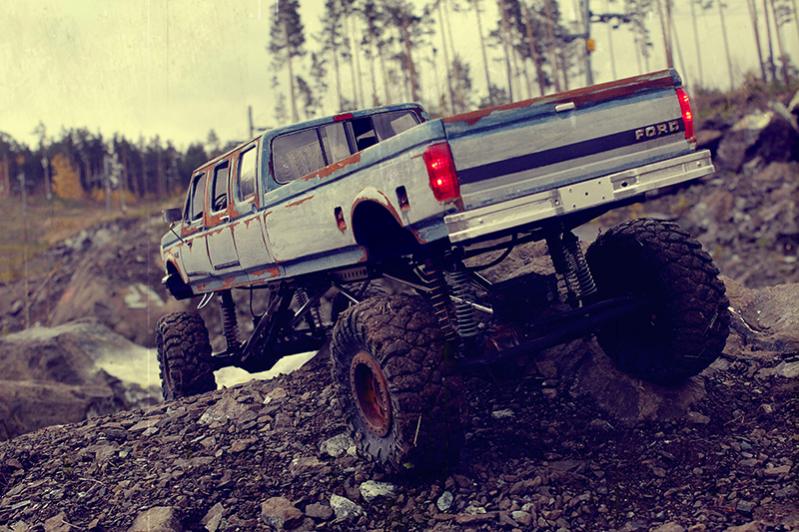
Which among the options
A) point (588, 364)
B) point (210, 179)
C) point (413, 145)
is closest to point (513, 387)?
point (588, 364)

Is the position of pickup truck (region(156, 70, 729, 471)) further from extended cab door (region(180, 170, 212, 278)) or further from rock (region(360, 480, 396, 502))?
extended cab door (region(180, 170, 212, 278))

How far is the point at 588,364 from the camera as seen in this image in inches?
226

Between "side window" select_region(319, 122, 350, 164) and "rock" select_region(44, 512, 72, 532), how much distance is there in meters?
3.36

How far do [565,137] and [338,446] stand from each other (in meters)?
2.72

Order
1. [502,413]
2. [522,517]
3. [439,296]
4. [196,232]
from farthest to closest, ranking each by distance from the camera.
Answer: [196,232]
[502,413]
[439,296]
[522,517]

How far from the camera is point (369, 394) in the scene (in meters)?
4.80

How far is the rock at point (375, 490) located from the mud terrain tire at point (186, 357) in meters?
3.58

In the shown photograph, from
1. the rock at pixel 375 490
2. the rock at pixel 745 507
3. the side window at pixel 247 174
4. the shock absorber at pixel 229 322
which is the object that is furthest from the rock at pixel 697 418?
the shock absorber at pixel 229 322

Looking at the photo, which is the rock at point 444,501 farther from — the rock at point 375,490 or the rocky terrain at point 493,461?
the rock at point 375,490

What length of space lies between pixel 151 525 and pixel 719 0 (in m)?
54.5

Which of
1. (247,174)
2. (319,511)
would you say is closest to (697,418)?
(319,511)

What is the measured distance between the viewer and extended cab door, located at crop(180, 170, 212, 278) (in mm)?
7164

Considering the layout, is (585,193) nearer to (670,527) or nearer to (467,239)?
(467,239)

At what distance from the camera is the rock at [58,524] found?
14.8 feet
